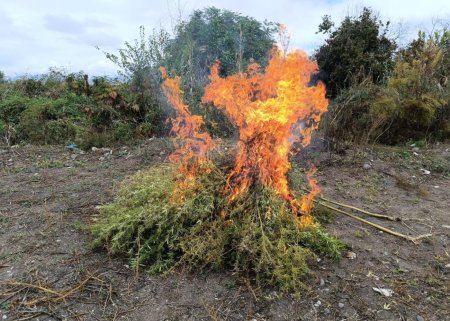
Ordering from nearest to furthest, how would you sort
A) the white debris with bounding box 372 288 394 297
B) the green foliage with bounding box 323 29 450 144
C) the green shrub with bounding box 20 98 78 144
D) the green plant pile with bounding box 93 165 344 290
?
the white debris with bounding box 372 288 394 297
the green plant pile with bounding box 93 165 344 290
the green foliage with bounding box 323 29 450 144
the green shrub with bounding box 20 98 78 144

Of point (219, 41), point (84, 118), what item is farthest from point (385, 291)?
point (219, 41)

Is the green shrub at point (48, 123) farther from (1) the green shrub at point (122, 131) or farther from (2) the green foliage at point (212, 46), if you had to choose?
(2) the green foliage at point (212, 46)

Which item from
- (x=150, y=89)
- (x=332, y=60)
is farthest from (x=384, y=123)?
(x=150, y=89)

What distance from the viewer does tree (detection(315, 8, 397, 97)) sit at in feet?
29.1

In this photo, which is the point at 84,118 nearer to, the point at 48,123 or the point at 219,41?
the point at 48,123

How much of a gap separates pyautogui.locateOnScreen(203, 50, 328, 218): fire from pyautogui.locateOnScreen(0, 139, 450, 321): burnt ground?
71 centimetres

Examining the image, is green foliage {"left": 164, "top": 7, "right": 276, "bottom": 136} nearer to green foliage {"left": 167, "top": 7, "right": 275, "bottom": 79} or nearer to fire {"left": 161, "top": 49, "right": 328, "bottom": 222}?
green foliage {"left": 167, "top": 7, "right": 275, "bottom": 79}

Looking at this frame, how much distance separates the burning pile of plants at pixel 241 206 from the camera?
2723 millimetres

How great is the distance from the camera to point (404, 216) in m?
3.87

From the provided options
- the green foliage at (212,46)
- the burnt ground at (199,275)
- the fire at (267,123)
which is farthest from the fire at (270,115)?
the green foliage at (212,46)

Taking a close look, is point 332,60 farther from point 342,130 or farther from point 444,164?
point 444,164

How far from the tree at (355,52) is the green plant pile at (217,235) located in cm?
661

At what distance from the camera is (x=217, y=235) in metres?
2.79

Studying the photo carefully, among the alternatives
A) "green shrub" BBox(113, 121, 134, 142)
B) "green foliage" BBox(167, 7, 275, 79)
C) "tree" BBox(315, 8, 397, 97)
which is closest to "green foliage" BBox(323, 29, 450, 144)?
"tree" BBox(315, 8, 397, 97)
